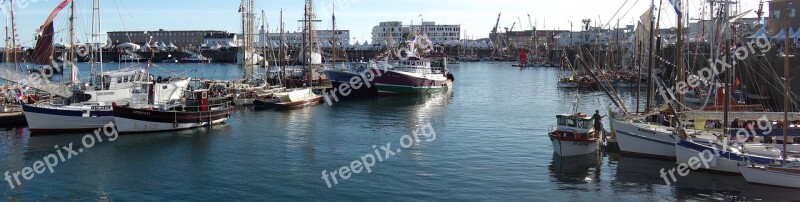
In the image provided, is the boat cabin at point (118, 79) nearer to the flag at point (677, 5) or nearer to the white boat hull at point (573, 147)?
the white boat hull at point (573, 147)

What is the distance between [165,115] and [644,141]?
23246mm

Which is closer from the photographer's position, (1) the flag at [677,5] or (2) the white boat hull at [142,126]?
(1) the flag at [677,5]

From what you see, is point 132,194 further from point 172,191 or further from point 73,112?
point 73,112

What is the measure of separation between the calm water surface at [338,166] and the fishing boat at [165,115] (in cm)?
62

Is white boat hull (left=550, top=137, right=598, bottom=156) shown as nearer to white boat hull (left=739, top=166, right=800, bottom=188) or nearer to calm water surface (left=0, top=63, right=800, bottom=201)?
calm water surface (left=0, top=63, right=800, bottom=201)

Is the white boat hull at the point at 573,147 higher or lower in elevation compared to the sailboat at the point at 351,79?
lower

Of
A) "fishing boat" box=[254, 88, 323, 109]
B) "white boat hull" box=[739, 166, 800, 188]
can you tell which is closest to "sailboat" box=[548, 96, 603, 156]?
"white boat hull" box=[739, 166, 800, 188]

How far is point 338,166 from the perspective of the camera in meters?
28.1

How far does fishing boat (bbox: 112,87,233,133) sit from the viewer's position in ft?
119

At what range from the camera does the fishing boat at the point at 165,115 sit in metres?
36.3

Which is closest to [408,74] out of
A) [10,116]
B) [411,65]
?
[411,65]

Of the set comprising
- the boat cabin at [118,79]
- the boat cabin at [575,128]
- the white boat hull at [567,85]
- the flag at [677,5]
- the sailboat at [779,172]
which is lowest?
the sailboat at [779,172]

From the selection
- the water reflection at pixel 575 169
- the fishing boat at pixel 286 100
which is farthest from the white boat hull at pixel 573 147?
the fishing boat at pixel 286 100

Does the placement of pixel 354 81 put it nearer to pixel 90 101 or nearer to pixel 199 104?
pixel 199 104
